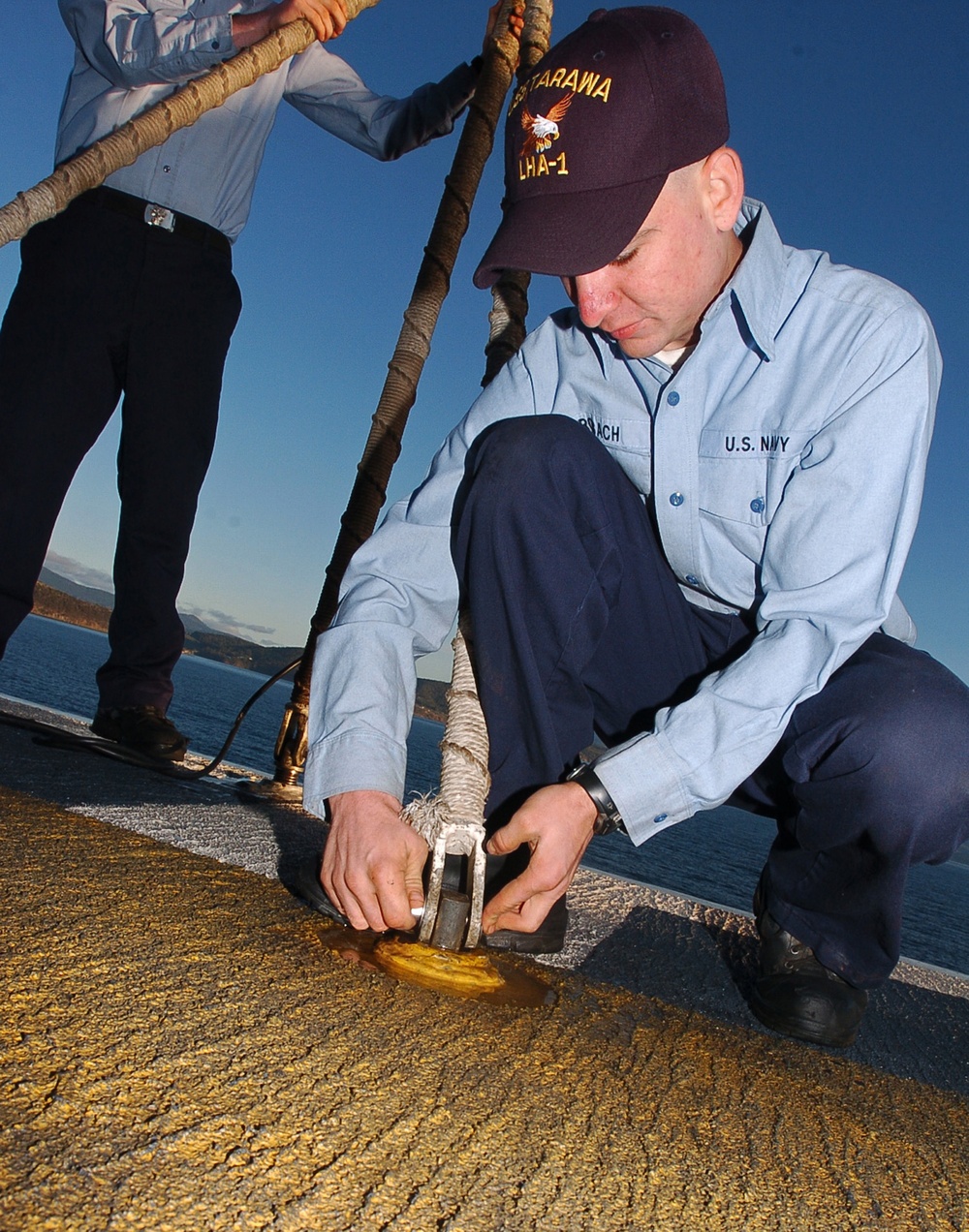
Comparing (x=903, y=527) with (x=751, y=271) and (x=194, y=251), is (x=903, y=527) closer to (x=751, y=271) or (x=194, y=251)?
(x=751, y=271)

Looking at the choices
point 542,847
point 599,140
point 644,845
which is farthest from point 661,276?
point 644,845

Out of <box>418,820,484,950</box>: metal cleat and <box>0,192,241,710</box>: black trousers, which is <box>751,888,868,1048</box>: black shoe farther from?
<box>0,192,241,710</box>: black trousers

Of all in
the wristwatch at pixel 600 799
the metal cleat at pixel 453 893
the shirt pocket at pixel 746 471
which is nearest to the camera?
the metal cleat at pixel 453 893

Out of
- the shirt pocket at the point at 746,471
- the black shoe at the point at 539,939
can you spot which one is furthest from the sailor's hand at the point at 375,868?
the shirt pocket at the point at 746,471

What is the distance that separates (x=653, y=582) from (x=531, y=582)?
0.23m

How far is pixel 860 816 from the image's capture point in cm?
136

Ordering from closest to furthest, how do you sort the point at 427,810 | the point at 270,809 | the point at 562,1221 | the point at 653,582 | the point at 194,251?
the point at 562,1221 < the point at 427,810 < the point at 653,582 < the point at 270,809 < the point at 194,251

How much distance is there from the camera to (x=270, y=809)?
2.16 m

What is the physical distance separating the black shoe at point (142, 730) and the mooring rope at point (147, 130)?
121cm

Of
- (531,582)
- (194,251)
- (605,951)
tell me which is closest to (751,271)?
(531,582)

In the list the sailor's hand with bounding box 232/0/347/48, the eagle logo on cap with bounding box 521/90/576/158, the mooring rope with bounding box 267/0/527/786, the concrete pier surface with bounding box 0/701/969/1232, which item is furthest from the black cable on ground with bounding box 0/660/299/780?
the sailor's hand with bounding box 232/0/347/48

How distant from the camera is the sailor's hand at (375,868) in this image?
1.18m

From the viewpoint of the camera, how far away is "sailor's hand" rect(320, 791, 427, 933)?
1.18 m

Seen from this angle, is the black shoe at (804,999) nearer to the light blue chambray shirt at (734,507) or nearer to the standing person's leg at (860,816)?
the standing person's leg at (860,816)
